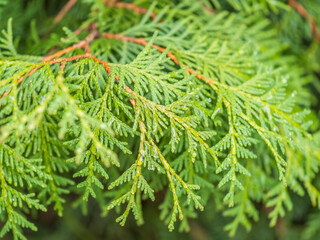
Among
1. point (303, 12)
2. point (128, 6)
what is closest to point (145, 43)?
point (128, 6)

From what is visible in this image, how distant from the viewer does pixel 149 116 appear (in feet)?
3.12

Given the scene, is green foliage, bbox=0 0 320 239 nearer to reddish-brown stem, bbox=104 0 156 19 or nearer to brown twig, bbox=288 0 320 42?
reddish-brown stem, bbox=104 0 156 19

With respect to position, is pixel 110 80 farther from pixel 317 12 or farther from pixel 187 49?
pixel 317 12

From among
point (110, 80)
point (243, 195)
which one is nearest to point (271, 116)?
point (243, 195)

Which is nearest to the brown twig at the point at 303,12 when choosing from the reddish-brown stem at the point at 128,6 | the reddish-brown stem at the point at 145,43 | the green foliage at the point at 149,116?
the green foliage at the point at 149,116

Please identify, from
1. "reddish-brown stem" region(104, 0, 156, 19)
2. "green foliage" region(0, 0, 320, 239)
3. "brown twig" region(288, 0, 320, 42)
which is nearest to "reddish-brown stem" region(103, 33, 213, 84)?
"green foliage" region(0, 0, 320, 239)

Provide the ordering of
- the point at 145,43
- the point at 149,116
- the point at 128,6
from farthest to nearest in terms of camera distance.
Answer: the point at 128,6 → the point at 145,43 → the point at 149,116

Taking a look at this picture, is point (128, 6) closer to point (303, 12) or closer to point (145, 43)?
point (145, 43)

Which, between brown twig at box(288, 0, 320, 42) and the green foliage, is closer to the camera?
the green foliage

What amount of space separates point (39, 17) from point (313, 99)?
1603 mm

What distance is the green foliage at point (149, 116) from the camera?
930mm

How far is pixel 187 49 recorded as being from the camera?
1338 millimetres

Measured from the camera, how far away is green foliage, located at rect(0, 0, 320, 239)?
36.6 inches

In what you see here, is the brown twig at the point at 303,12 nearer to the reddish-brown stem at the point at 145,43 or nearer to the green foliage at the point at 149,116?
the green foliage at the point at 149,116
